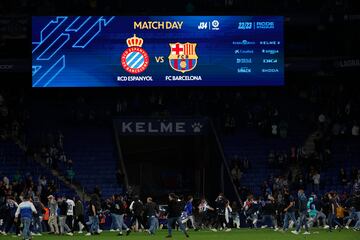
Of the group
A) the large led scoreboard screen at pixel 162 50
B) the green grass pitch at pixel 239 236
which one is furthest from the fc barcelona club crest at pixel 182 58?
the green grass pitch at pixel 239 236

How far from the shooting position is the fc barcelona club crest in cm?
4984

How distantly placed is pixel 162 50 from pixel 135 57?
4.42 ft

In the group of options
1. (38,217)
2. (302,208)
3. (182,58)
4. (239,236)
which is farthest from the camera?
(182,58)

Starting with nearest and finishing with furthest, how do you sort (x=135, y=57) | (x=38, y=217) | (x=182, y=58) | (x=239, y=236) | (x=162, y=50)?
(x=239, y=236), (x=38, y=217), (x=135, y=57), (x=182, y=58), (x=162, y=50)

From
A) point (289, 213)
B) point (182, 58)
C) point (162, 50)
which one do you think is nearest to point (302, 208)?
point (289, 213)

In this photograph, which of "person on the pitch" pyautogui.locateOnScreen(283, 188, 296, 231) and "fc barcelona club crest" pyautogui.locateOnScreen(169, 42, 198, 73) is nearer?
"person on the pitch" pyautogui.locateOnScreen(283, 188, 296, 231)

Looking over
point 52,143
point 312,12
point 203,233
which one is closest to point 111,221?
point 203,233

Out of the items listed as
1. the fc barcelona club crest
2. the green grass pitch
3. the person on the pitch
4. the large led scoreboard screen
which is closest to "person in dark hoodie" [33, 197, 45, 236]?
the green grass pitch

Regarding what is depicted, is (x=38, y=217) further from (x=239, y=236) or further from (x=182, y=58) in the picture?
(x=182, y=58)

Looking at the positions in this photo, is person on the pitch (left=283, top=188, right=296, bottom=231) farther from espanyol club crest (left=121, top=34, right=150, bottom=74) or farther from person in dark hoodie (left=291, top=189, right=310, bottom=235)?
espanyol club crest (left=121, top=34, right=150, bottom=74)

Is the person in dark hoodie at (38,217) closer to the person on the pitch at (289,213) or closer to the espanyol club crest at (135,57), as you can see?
the person on the pitch at (289,213)

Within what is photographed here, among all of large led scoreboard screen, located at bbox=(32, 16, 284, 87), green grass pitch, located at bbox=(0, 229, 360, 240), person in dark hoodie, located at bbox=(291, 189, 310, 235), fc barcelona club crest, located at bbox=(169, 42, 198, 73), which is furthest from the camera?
fc barcelona club crest, located at bbox=(169, 42, 198, 73)

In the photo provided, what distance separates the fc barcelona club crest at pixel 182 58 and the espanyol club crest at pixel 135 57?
48.5 inches

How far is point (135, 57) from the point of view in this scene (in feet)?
163
